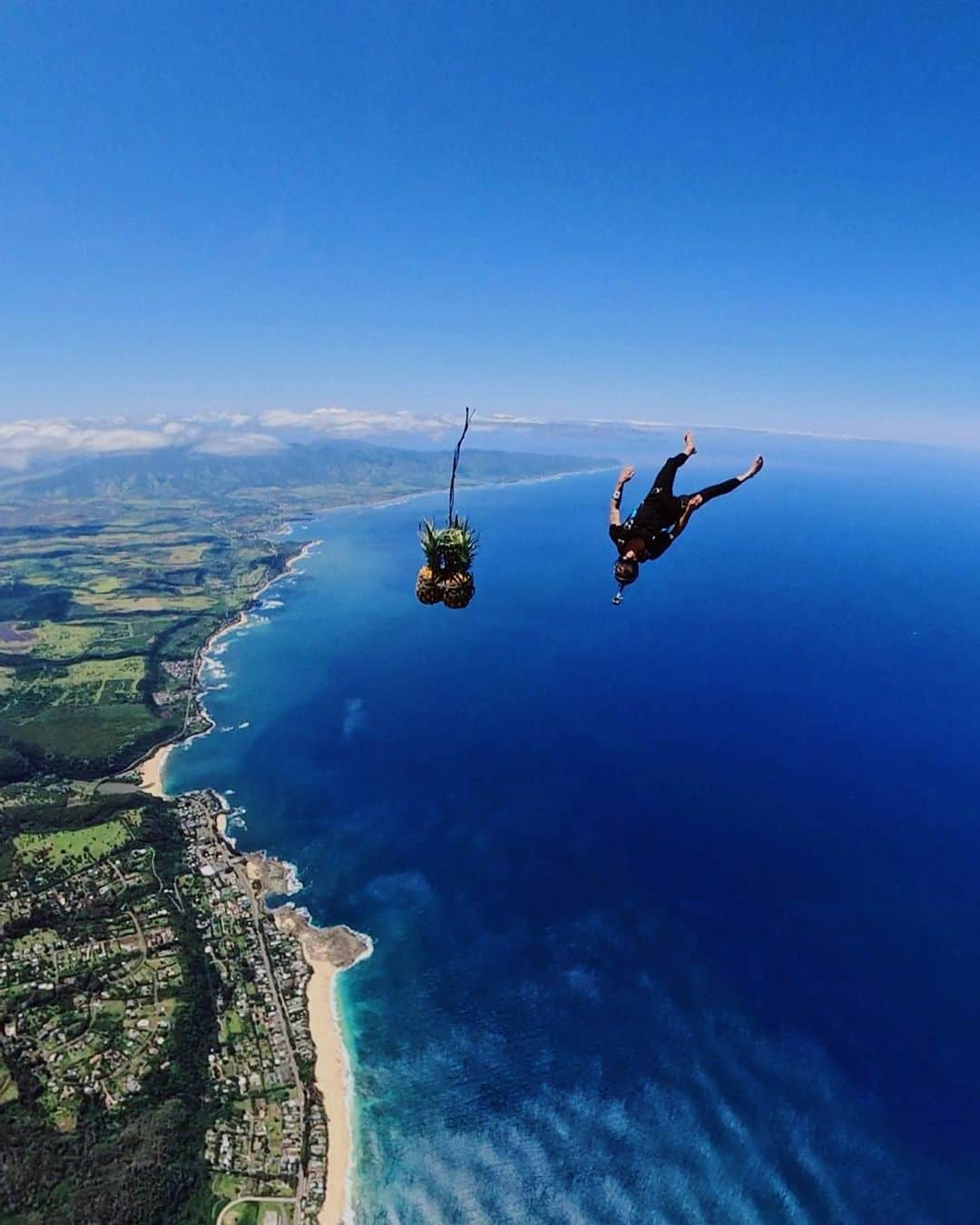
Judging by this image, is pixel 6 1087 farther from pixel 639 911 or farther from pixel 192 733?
pixel 192 733

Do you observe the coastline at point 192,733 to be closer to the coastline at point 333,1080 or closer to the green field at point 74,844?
the green field at point 74,844

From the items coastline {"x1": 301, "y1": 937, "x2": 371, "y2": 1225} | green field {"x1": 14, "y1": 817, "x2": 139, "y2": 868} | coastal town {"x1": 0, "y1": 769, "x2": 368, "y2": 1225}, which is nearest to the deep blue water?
coastline {"x1": 301, "y1": 937, "x2": 371, "y2": 1225}

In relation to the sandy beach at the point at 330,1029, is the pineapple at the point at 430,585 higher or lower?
higher

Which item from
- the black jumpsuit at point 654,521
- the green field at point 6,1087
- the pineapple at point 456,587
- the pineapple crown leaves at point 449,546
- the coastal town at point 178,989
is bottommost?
the green field at point 6,1087

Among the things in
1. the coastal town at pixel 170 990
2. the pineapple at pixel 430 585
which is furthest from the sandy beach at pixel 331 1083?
the pineapple at pixel 430 585

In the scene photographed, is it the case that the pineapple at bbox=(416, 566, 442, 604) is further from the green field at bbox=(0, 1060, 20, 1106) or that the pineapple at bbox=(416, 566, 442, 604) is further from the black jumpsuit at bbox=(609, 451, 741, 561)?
the green field at bbox=(0, 1060, 20, 1106)

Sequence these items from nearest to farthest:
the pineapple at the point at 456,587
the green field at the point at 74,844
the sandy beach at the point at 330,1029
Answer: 1. the pineapple at the point at 456,587
2. the sandy beach at the point at 330,1029
3. the green field at the point at 74,844
